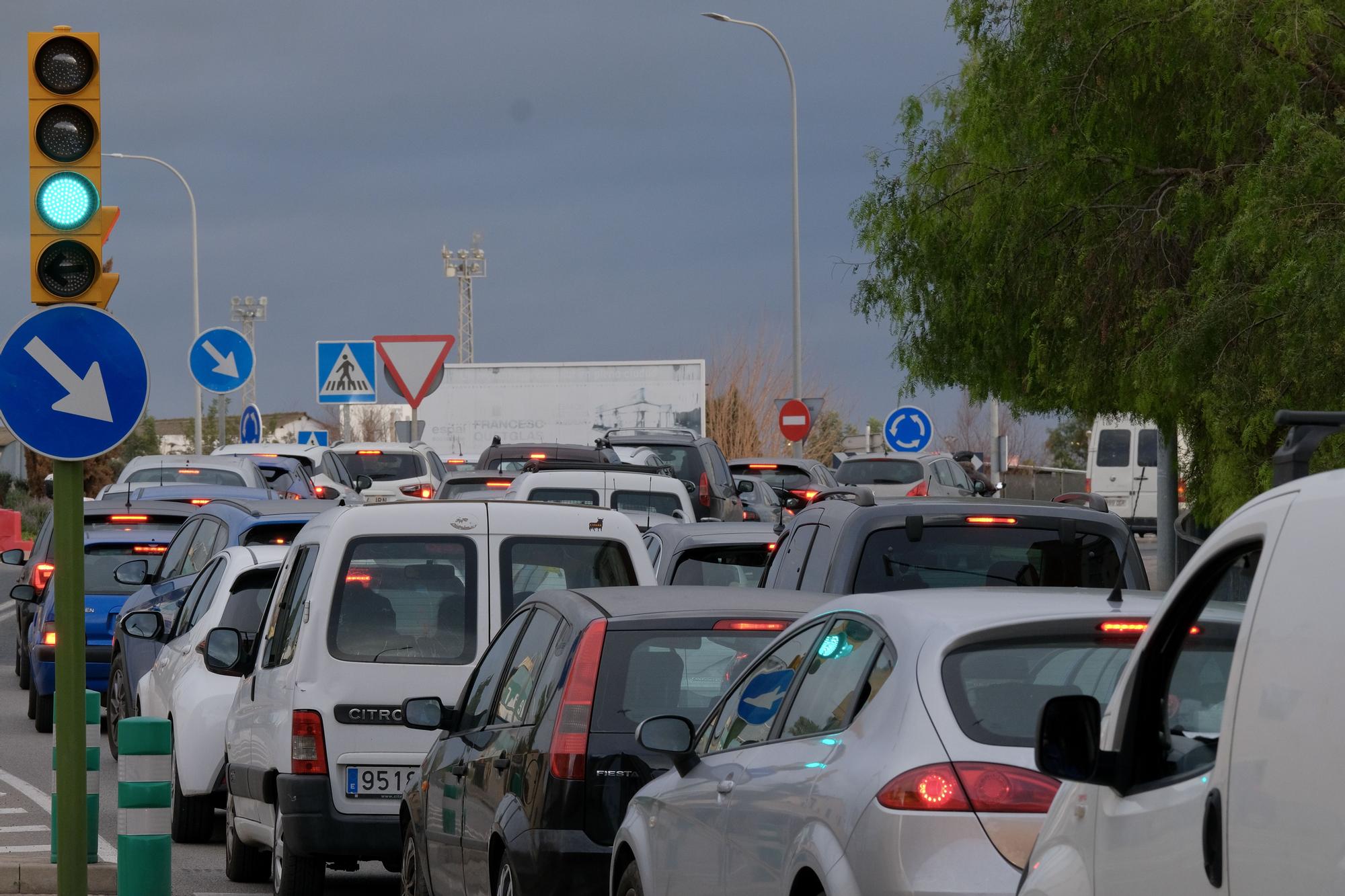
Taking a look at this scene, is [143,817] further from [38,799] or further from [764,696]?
[38,799]

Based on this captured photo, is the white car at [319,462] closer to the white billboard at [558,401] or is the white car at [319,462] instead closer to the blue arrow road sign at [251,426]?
the blue arrow road sign at [251,426]

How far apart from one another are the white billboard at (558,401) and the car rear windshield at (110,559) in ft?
114

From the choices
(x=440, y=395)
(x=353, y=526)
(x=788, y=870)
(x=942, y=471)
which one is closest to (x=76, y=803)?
(x=353, y=526)

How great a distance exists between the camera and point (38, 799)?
43.2 ft

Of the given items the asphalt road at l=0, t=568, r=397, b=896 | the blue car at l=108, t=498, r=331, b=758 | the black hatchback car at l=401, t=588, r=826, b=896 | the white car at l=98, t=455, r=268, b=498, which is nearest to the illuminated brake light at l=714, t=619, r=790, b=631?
the black hatchback car at l=401, t=588, r=826, b=896

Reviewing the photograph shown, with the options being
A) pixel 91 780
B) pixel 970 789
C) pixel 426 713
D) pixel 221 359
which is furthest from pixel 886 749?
pixel 221 359

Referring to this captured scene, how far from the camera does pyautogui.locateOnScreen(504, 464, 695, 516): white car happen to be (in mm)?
19172

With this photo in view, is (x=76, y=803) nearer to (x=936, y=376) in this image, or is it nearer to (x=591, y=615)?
(x=591, y=615)

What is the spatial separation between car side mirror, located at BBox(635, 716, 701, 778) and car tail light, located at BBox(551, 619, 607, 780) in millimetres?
594

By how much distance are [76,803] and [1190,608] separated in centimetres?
556

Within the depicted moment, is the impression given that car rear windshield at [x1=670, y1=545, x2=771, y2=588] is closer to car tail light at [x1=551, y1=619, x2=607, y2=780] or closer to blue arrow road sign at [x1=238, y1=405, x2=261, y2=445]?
car tail light at [x1=551, y1=619, x2=607, y2=780]

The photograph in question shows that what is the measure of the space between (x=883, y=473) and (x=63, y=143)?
98.0 ft

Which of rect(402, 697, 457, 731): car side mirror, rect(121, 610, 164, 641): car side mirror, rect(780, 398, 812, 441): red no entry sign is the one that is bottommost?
rect(121, 610, 164, 641): car side mirror

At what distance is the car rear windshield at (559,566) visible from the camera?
955cm
